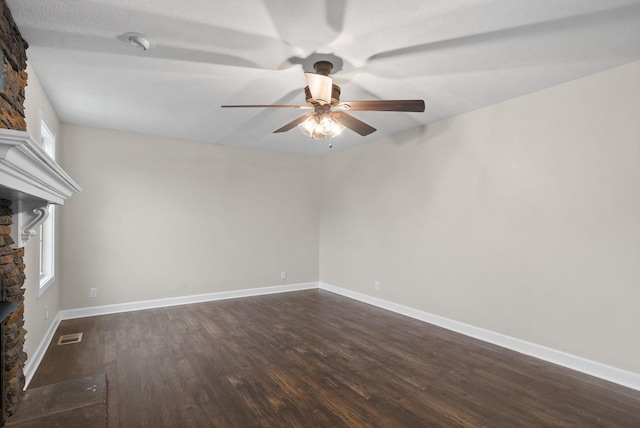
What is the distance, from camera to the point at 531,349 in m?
3.24

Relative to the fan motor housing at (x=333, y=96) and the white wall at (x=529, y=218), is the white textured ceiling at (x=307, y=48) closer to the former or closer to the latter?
the fan motor housing at (x=333, y=96)

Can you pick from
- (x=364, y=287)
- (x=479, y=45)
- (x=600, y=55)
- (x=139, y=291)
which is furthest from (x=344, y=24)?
(x=139, y=291)

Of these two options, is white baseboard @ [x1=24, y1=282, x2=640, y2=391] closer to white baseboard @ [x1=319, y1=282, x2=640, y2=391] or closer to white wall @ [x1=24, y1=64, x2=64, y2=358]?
white baseboard @ [x1=319, y1=282, x2=640, y2=391]

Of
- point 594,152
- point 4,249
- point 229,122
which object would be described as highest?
point 229,122

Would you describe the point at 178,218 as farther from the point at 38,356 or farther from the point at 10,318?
the point at 10,318

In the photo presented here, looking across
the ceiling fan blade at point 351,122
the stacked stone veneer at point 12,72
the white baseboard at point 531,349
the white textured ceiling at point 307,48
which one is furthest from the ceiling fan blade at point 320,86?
the white baseboard at point 531,349

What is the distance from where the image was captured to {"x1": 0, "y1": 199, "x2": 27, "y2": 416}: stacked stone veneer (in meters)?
1.96

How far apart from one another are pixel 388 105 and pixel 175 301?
4.16 metres

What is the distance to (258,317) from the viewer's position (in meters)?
4.40

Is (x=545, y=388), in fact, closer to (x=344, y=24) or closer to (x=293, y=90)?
(x=344, y=24)

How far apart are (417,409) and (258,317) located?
2559 millimetres

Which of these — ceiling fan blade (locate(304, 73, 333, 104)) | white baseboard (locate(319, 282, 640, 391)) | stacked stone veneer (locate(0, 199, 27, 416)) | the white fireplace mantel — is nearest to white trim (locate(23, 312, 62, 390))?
stacked stone veneer (locate(0, 199, 27, 416))

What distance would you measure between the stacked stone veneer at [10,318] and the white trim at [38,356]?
49cm

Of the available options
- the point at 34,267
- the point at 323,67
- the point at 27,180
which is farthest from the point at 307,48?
the point at 34,267
